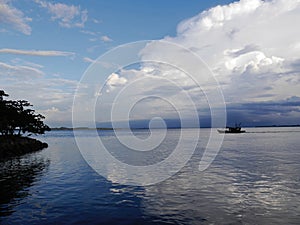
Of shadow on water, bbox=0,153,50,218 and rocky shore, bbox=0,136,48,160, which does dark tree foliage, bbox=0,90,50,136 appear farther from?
shadow on water, bbox=0,153,50,218

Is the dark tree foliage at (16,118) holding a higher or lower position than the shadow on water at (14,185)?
higher

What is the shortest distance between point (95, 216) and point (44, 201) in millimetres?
7674

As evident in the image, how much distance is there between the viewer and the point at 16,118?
85.9 meters

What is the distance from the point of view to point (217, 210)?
76.9ft

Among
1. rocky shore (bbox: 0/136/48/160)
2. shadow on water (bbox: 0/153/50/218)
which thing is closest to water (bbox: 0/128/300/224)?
shadow on water (bbox: 0/153/50/218)

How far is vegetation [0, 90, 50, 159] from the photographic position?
75956 millimetres

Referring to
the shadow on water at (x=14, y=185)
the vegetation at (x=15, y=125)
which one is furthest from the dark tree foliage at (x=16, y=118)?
the shadow on water at (x=14, y=185)

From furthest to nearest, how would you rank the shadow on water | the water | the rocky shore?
the rocky shore → the shadow on water → the water

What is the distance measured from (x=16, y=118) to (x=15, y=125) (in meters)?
4.27

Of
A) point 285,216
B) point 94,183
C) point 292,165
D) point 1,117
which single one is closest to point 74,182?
point 94,183

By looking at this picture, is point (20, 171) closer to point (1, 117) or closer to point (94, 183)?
point (94, 183)

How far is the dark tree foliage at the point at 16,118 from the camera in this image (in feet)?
261

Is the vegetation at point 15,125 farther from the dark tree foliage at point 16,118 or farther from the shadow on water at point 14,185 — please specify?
the shadow on water at point 14,185

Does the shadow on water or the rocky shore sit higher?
the rocky shore
